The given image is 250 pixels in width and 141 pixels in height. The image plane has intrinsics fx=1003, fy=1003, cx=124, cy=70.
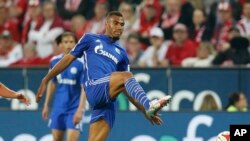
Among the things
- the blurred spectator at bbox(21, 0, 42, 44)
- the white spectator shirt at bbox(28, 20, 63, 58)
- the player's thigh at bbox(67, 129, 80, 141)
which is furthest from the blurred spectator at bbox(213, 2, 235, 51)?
the player's thigh at bbox(67, 129, 80, 141)

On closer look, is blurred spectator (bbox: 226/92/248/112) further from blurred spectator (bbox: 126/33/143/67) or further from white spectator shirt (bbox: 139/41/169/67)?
blurred spectator (bbox: 126/33/143/67)

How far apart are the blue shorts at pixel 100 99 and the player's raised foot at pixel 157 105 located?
98cm

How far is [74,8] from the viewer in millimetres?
20156

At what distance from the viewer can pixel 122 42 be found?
19000 millimetres

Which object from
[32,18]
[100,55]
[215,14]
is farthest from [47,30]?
[100,55]

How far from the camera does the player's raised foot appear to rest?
426 inches

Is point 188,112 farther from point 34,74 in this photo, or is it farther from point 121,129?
point 34,74

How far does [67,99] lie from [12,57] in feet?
13.7

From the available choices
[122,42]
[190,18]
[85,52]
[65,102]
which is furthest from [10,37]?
[85,52]

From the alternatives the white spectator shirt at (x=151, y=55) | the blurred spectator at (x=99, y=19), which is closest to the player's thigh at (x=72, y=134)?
the white spectator shirt at (x=151, y=55)

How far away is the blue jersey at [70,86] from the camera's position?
15086 mm

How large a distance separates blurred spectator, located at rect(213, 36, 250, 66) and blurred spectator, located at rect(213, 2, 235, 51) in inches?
39.4

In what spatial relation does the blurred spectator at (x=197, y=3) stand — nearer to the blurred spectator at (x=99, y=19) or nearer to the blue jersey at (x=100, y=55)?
the blurred spectator at (x=99, y=19)

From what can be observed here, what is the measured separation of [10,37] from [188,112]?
5132 mm
